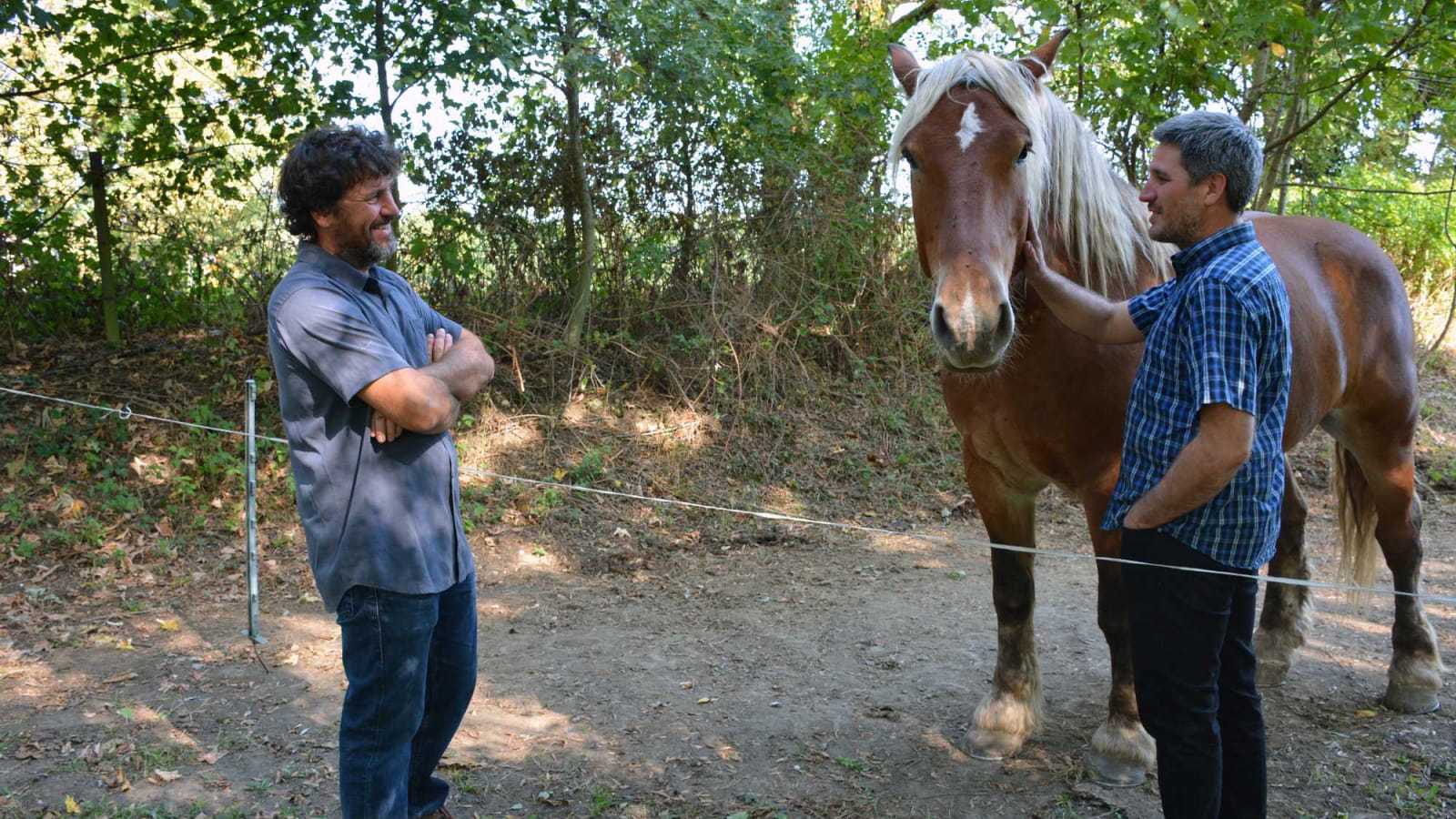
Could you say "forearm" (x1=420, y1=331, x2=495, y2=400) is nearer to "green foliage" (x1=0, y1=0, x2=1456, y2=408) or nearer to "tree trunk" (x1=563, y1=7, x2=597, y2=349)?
"green foliage" (x1=0, y1=0, x2=1456, y2=408)

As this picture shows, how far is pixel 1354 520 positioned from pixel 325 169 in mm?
4650

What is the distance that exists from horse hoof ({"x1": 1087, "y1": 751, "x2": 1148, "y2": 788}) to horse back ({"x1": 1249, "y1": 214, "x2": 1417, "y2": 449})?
59.4 inches

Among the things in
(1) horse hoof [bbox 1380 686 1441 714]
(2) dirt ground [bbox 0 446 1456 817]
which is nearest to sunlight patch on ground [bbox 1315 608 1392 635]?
(2) dirt ground [bbox 0 446 1456 817]

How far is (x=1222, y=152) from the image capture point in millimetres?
2230

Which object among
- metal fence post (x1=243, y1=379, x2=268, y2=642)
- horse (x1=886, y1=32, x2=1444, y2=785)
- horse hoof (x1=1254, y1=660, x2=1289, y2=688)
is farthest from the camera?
metal fence post (x1=243, y1=379, x2=268, y2=642)

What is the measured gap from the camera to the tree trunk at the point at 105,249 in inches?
293

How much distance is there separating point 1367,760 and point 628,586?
12.3ft

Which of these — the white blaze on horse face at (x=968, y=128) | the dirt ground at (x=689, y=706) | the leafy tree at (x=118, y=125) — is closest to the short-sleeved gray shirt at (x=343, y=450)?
the dirt ground at (x=689, y=706)

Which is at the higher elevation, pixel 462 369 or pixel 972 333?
pixel 972 333

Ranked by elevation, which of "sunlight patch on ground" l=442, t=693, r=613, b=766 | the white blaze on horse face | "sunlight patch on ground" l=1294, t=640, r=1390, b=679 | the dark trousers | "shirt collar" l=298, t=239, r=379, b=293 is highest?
the white blaze on horse face

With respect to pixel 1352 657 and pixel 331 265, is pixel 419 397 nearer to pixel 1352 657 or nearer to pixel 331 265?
pixel 331 265

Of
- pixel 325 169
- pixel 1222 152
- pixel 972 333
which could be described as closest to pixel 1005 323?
pixel 972 333

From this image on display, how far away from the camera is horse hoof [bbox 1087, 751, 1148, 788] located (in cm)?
334

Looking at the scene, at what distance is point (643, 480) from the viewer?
23.6 ft
